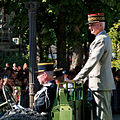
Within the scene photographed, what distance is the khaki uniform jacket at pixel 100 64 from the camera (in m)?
5.36

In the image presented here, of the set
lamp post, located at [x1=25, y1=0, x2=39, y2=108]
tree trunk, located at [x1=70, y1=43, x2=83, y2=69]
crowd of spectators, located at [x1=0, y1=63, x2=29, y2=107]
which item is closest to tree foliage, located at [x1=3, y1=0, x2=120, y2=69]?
crowd of spectators, located at [x1=0, y1=63, x2=29, y2=107]

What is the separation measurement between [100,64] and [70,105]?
2.59 ft

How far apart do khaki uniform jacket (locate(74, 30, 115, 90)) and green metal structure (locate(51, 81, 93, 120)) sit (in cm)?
27

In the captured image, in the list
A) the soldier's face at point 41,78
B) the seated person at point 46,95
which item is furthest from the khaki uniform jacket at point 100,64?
the soldier's face at point 41,78

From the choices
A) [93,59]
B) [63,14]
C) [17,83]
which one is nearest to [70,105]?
[93,59]

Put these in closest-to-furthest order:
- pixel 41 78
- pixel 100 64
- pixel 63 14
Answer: pixel 100 64 → pixel 41 78 → pixel 63 14

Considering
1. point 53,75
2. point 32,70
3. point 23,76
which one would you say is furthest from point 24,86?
point 53,75

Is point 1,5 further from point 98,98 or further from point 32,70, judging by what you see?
point 98,98

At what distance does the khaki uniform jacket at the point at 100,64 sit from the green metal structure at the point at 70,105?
270mm

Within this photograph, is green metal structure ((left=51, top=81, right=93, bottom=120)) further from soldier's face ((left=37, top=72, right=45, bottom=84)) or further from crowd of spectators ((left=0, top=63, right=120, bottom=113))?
crowd of spectators ((left=0, top=63, right=120, bottom=113))

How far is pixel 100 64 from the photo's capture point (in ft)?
18.1

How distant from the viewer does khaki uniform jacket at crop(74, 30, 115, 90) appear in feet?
17.6

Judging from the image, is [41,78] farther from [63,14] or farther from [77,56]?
[77,56]

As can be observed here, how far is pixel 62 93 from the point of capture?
5.00 m
